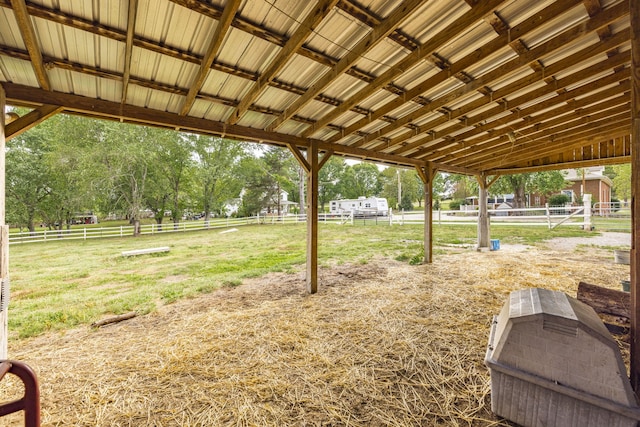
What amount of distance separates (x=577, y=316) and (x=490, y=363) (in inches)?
24.3

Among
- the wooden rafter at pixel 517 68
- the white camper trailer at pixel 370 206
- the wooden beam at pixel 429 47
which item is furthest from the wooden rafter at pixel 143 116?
the white camper trailer at pixel 370 206

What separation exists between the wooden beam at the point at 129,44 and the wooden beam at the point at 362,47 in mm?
1665

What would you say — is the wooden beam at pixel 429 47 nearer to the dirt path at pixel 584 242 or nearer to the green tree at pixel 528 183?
the dirt path at pixel 584 242

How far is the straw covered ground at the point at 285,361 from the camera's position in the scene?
2.01 meters

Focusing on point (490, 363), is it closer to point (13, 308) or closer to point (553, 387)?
point (553, 387)

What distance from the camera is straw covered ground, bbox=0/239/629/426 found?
79.0 inches

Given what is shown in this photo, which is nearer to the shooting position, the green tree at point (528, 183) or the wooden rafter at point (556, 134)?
the wooden rafter at point (556, 134)

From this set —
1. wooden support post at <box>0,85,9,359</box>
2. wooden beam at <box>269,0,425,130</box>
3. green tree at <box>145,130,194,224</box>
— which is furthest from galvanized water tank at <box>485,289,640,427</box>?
green tree at <box>145,130,194,224</box>

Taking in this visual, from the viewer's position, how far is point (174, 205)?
1820 cm

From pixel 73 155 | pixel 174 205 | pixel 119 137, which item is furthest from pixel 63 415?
pixel 174 205

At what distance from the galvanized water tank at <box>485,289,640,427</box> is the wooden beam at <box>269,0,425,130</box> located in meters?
2.27

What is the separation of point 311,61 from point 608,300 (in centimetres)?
388

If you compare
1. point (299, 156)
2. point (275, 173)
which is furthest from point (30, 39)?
point (275, 173)

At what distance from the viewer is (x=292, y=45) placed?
221 cm
